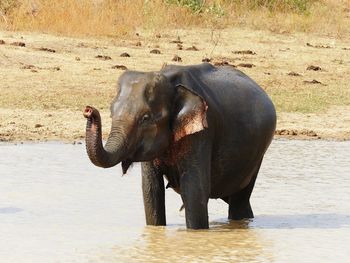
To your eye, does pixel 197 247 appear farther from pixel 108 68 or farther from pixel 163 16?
pixel 163 16

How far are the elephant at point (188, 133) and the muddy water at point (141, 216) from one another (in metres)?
0.35

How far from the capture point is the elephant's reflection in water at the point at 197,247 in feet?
25.5

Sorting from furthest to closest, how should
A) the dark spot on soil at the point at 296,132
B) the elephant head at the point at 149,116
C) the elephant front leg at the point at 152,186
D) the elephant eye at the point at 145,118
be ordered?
the dark spot on soil at the point at 296,132 < the elephant front leg at the point at 152,186 < the elephant eye at the point at 145,118 < the elephant head at the point at 149,116

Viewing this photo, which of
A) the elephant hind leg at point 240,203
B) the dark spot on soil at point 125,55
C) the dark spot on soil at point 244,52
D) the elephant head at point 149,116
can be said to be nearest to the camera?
the elephant head at point 149,116

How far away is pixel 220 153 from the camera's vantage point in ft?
28.3

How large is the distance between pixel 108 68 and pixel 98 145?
9.46 meters

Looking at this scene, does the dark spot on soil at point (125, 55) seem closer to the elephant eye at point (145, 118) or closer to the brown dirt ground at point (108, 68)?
the brown dirt ground at point (108, 68)

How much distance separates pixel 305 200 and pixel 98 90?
583 centimetres

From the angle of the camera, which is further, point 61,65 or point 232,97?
point 61,65

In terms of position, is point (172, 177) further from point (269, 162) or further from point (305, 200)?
point (269, 162)

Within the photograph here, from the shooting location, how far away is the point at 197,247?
8055mm

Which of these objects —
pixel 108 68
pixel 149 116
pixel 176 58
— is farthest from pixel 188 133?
pixel 176 58

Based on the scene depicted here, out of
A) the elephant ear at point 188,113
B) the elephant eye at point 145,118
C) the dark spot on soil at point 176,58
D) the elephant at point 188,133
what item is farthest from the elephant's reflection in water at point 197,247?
the dark spot on soil at point 176,58

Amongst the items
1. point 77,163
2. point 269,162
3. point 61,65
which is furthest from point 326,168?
point 61,65
